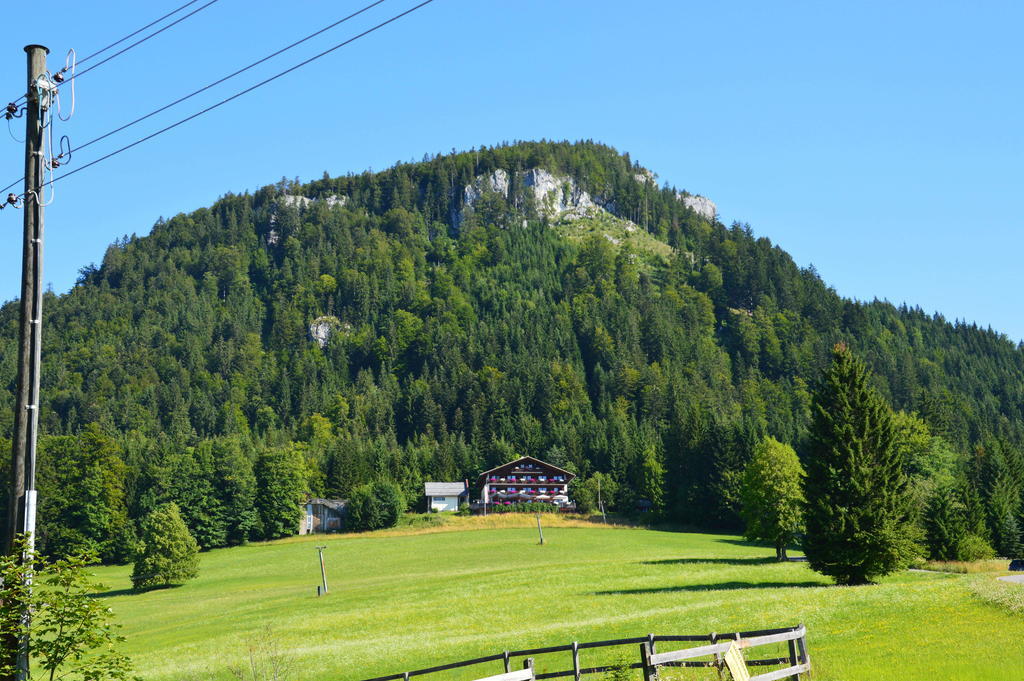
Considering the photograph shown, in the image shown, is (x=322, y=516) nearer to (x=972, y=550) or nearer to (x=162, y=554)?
(x=162, y=554)

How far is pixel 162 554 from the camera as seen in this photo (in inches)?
3474

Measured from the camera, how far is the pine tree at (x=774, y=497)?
77000mm

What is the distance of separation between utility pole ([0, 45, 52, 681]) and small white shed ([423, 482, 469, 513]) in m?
139

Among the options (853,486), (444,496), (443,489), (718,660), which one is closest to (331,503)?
(444,496)

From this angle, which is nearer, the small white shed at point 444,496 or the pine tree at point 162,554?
the pine tree at point 162,554

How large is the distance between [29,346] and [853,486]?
158ft

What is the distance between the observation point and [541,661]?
36312 millimetres

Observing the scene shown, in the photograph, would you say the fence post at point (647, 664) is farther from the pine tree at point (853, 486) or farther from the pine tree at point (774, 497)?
the pine tree at point (774, 497)

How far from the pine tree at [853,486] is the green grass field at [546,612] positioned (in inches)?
95.6

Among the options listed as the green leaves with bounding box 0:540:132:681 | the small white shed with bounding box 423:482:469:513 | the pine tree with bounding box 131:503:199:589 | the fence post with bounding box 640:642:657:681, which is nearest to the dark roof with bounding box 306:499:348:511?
the small white shed with bounding box 423:482:469:513

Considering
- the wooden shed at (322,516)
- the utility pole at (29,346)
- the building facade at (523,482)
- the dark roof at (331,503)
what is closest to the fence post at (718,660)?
the utility pole at (29,346)

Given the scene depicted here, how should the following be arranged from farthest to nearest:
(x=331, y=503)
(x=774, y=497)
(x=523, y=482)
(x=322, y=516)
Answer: (x=523, y=482) → (x=322, y=516) → (x=331, y=503) → (x=774, y=497)

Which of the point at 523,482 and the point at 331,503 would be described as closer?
the point at 331,503

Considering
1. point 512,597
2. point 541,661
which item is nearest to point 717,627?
point 541,661
